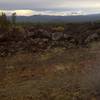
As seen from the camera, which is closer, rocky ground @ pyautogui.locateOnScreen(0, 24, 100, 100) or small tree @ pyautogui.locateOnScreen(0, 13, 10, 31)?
rocky ground @ pyautogui.locateOnScreen(0, 24, 100, 100)

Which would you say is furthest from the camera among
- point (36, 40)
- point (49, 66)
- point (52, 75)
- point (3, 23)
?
point (3, 23)

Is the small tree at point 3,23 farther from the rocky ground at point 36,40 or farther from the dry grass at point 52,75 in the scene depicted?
the dry grass at point 52,75

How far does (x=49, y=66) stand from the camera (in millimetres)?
10875

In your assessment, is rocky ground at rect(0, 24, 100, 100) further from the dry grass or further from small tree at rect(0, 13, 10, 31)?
small tree at rect(0, 13, 10, 31)

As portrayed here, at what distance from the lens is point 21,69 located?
1082cm

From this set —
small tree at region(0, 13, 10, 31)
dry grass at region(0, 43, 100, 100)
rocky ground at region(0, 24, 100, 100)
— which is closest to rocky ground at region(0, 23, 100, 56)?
rocky ground at region(0, 24, 100, 100)

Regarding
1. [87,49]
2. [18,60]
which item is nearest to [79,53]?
[87,49]

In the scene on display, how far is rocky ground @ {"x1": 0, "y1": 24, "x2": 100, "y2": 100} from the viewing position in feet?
28.1

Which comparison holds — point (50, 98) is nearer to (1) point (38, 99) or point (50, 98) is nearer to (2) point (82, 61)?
(1) point (38, 99)

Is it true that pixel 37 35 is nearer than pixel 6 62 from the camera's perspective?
No

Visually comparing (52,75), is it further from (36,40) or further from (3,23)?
(3,23)

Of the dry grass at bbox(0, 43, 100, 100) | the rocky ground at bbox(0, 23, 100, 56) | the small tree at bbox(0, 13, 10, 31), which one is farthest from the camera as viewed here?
the small tree at bbox(0, 13, 10, 31)

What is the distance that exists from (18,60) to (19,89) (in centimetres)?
324

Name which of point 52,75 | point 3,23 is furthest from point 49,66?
point 3,23
